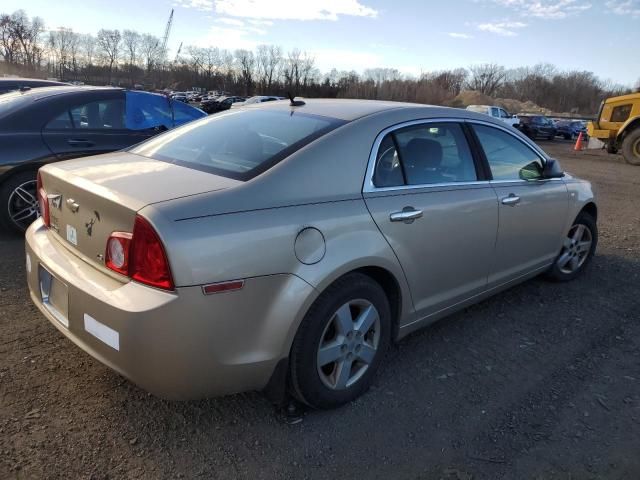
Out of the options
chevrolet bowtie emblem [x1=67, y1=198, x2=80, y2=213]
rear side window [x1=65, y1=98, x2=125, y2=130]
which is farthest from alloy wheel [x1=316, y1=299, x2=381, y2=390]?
rear side window [x1=65, y1=98, x2=125, y2=130]

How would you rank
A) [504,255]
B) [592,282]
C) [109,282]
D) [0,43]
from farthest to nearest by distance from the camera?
[0,43]
[592,282]
[504,255]
[109,282]

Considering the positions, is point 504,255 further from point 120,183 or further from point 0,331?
point 0,331

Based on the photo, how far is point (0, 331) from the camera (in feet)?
10.8

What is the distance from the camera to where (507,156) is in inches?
151

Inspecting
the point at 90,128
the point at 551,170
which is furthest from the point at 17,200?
the point at 551,170

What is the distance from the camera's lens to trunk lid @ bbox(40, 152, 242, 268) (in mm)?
2219

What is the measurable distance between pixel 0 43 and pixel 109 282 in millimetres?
117758

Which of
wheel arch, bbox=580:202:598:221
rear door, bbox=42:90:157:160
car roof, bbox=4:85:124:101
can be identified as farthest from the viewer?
car roof, bbox=4:85:124:101

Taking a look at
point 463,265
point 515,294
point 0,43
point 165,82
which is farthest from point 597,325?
point 0,43

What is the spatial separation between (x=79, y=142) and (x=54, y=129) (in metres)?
0.26

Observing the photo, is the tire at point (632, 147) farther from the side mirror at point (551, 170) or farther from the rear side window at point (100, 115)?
the rear side window at point (100, 115)

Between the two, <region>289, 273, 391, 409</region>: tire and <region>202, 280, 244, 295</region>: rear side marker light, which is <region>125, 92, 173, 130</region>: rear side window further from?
<region>202, 280, 244, 295</region>: rear side marker light

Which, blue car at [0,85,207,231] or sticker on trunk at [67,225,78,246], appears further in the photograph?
blue car at [0,85,207,231]

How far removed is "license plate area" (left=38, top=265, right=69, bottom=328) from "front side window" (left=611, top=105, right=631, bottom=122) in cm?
2056
